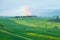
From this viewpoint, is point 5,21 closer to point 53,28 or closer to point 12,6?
point 12,6

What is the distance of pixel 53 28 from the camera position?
A: 1.83 meters

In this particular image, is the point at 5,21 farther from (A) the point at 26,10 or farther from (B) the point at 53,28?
(B) the point at 53,28

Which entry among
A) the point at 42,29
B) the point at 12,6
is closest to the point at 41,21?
the point at 42,29

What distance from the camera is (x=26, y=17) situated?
1.89 metres

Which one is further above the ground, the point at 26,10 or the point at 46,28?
the point at 26,10

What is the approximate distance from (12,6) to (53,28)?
0.60m

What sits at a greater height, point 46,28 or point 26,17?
point 26,17

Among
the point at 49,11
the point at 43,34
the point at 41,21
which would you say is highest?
the point at 49,11

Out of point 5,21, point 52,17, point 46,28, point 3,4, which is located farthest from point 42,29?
point 3,4

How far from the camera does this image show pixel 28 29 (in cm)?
184

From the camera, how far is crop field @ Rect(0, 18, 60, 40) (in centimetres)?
179

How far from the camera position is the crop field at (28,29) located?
179cm

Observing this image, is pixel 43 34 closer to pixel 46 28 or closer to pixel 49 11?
pixel 46 28

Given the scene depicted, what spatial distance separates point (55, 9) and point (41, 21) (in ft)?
0.77
